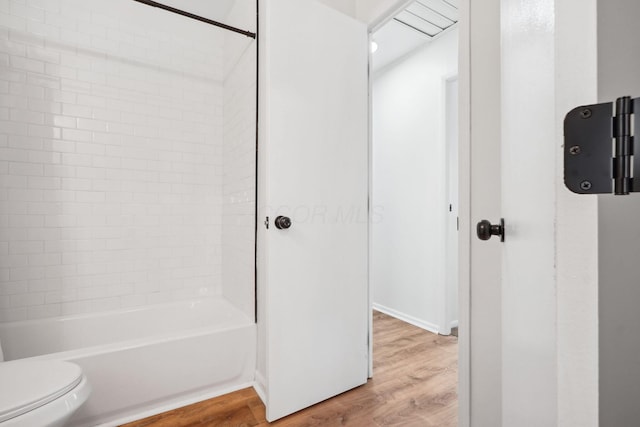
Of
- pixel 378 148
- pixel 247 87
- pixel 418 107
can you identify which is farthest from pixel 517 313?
pixel 378 148

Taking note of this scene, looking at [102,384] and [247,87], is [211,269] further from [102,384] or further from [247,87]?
[247,87]

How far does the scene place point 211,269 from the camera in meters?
2.45

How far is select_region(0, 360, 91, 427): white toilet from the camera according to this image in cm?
93

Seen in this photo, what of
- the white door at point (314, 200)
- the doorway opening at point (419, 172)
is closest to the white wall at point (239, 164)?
the white door at point (314, 200)

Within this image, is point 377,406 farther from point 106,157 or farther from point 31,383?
point 106,157

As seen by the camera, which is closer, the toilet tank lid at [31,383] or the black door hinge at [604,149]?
the black door hinge at [604,149]

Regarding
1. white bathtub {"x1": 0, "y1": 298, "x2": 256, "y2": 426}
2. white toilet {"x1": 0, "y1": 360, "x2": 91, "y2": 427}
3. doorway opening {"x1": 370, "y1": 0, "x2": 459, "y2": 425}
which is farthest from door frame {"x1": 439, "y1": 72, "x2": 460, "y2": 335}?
white toilet {"x1": 0, "y1": 360, "x2": 91, "y2": 427}

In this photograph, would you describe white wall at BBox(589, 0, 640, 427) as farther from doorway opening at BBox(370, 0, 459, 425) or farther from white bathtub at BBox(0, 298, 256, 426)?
doorway opening at BBox(370, 0, 459, 425)

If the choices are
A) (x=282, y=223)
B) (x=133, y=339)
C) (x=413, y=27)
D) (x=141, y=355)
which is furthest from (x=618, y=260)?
(x=413, y=27)

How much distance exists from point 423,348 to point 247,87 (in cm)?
225

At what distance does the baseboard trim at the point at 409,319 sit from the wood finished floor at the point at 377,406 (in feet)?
1.64

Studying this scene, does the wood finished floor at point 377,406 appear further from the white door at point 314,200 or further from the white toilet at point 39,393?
the white toilet at point 39,393

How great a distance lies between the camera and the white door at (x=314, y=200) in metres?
1.52

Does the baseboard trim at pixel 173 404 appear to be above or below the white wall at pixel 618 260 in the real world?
below
